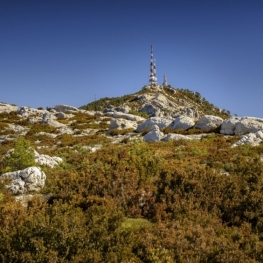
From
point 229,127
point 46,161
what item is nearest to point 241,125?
point 229,127

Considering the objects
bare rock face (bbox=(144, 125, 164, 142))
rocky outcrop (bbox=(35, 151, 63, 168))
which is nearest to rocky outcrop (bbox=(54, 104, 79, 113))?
bare rock face (bbox=(144, 125, 164, 142))

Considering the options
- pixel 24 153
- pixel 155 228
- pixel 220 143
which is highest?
pixel 220 143

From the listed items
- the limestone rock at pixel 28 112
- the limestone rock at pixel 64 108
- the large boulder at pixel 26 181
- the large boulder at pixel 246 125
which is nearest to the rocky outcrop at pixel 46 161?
the large boulder at pixel 26 181

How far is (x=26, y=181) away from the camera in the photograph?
12.2 meters

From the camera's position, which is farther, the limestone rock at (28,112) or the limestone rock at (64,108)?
the limestone rock at (64,108)

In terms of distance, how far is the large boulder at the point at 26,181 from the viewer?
11847 mm

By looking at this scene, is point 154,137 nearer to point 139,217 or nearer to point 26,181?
point 26,181

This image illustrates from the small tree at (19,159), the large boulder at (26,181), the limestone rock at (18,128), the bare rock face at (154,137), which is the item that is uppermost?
the limestone rock at (18,128)

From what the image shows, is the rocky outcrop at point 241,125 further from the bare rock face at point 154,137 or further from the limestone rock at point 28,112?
the limestone rock at point 28,112

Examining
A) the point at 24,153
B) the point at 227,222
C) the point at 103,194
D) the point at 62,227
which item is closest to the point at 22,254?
the point at 62,227

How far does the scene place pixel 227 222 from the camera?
9195 mm

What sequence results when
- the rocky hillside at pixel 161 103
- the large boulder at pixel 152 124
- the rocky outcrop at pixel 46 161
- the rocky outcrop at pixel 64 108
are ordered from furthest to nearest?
the rocky hillside at pixel 161 103 → the rocky outcrop at pixel 64 108 → the large boulder at pixel 152 124 → the rocky outcrop at pixel 46 161

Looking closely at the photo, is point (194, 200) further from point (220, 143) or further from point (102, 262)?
point (220, 143)

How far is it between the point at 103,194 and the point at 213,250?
17.5 ft
